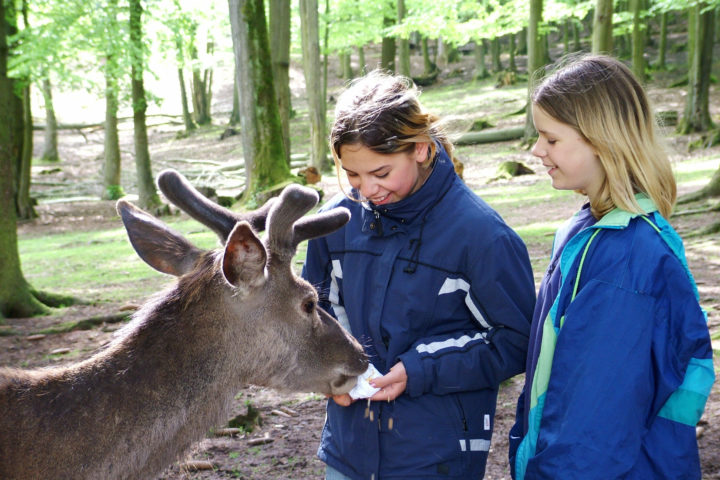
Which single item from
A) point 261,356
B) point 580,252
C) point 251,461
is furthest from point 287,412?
point 580,252

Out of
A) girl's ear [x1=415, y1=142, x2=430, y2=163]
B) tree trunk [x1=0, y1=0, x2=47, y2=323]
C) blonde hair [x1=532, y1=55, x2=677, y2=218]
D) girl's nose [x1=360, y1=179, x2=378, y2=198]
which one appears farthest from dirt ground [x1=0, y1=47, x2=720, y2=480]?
girl's nose [x1=360, y1=179, x2=378, y2=198]

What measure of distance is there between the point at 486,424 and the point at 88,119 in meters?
43.5

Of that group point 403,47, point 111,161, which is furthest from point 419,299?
point 403,47

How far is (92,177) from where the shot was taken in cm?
2930

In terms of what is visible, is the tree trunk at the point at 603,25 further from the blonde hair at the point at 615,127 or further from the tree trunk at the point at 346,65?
the tree trunk at the point at 346,65

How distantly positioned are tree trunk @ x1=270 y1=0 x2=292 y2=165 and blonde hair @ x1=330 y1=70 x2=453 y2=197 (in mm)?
15614

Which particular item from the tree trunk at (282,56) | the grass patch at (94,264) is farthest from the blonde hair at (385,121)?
the tree trunk at (282,56)

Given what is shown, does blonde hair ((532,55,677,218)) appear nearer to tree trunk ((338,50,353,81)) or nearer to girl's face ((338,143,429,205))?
girl's face ((338,143,429,205))

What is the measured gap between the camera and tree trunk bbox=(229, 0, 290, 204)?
581 inches

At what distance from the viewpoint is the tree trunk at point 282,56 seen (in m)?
18.9

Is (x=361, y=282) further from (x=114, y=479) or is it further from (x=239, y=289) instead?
(x=114, y=479)

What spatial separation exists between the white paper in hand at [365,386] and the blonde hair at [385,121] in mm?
895

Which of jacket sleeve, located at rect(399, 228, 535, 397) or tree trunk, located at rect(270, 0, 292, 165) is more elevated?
tree trunk, located at rect(270, 0, 292, 165)

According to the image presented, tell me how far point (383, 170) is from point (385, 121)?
0.65ft
